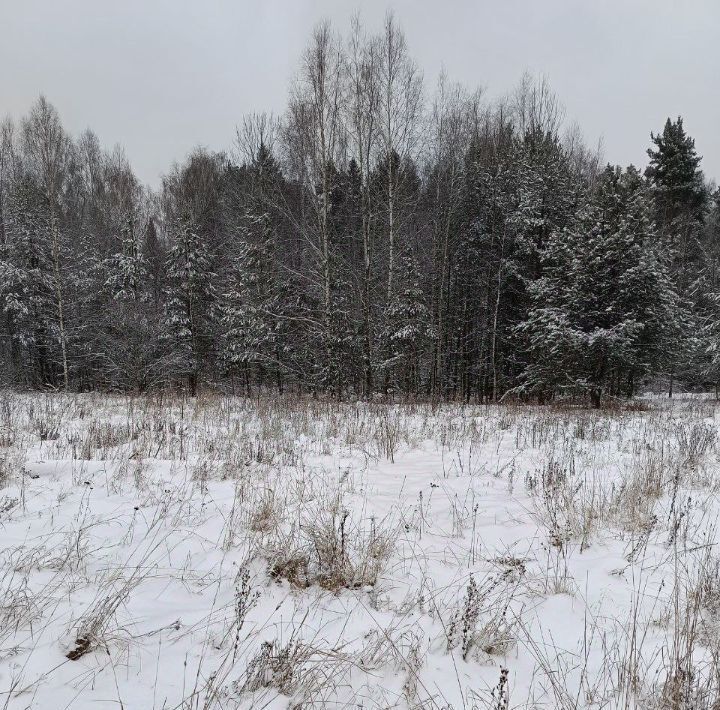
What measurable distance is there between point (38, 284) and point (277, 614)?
31243mm

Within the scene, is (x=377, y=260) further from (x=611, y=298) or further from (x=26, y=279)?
(x=26, y=279)

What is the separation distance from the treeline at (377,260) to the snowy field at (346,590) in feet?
36.9

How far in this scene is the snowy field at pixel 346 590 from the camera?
177cm

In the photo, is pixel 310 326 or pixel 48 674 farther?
pixel 310 326

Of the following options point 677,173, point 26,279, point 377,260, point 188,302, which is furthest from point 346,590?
point 677,173

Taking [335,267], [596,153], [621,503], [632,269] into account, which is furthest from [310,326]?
[596,153]

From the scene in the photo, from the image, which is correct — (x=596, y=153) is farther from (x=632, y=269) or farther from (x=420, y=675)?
(x=420, y=675)

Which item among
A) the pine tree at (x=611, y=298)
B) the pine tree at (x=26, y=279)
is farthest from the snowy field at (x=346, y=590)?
the pine tree at (x=26, y=279)

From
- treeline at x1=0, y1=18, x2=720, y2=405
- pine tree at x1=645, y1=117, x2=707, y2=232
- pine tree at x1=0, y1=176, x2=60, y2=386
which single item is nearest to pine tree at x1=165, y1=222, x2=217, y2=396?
treeline at x1=0, y1=18, x2=720, y2=405

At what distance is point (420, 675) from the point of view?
191 cm

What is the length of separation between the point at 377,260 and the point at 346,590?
56.4 ft

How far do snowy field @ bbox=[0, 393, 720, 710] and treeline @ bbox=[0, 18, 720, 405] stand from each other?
11.3m

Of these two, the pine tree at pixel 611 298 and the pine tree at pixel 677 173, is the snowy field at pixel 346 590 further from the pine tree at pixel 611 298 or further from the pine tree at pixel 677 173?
the pine tree at pixel 677 173

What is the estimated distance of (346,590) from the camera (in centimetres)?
261
